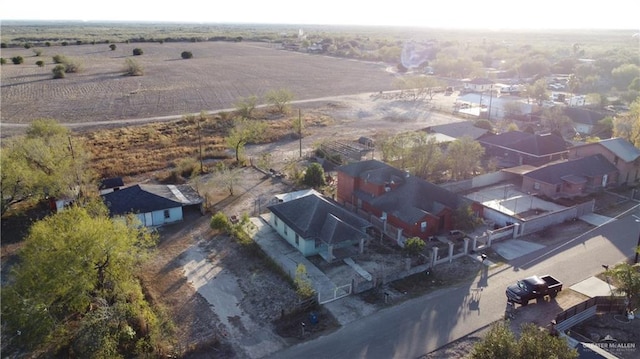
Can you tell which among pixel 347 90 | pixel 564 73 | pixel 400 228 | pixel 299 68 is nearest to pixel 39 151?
pixel 400 228

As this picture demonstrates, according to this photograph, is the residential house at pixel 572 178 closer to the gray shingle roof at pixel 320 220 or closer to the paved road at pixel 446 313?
the paved road at pixel 446 313

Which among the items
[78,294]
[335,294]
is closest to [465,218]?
[335,294]

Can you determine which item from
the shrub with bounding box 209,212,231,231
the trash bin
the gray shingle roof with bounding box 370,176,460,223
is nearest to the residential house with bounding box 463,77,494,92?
the gray shingle roof with bounding box 370,176,460,223

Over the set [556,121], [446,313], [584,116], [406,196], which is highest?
[584,116]

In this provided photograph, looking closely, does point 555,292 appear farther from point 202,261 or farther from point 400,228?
point 202,261

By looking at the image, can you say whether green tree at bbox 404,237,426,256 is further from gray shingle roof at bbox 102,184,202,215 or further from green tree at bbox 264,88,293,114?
green tree at bbox 264,88,293,114

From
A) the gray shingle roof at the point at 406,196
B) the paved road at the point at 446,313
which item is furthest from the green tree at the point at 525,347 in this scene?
the gray shingle roof at the point at 406,196

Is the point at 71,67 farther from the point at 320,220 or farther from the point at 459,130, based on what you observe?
the point at 320,220
